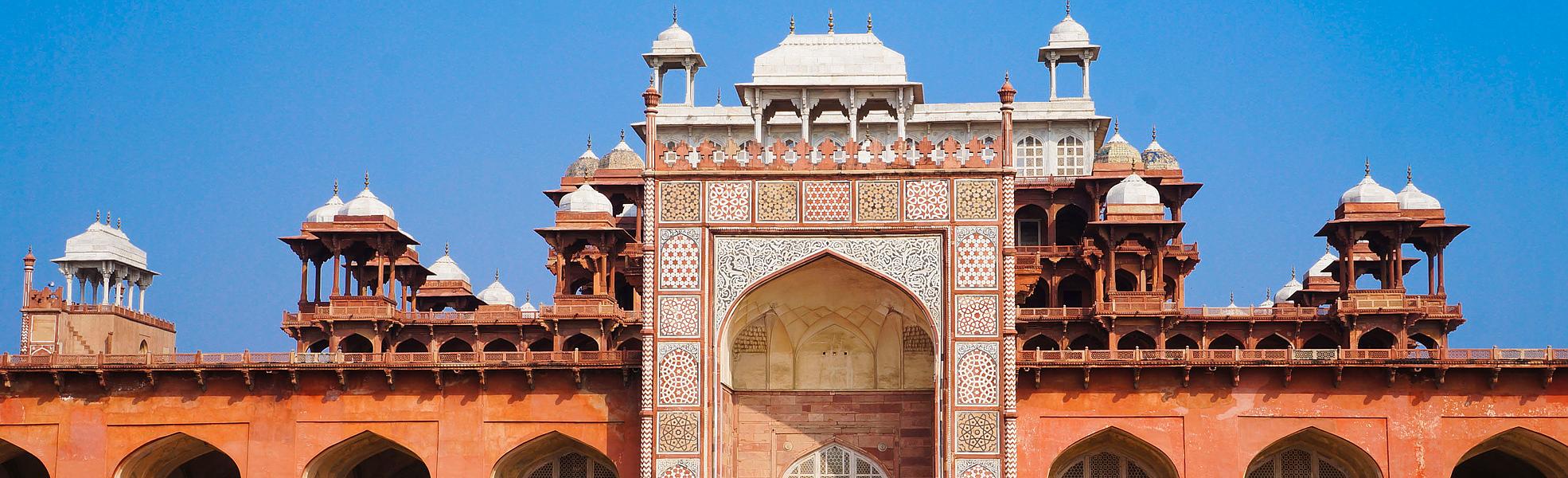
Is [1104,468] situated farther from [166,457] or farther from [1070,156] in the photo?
[166,457]

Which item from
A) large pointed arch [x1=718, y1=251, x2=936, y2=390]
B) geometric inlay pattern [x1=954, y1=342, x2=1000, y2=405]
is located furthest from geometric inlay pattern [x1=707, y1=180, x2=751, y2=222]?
geometric inlay pattern [x1=954, y1=342, x2=1000, y2=405]

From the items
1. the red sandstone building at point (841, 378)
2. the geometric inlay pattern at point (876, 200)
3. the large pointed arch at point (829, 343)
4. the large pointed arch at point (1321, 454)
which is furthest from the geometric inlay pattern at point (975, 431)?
the large pointed arch at point (1321, 454)

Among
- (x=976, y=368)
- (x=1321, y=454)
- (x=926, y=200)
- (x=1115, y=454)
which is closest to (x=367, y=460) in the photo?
(x=926, y=200)

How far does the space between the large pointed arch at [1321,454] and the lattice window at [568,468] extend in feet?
31.5

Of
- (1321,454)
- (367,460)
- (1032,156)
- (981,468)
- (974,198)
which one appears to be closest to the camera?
(981,468)

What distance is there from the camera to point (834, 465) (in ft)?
98.8

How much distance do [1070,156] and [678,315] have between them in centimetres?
1719

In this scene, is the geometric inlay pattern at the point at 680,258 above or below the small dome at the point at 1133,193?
below

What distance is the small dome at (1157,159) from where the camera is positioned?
41.2m

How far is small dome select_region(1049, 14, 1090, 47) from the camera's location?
4466 cm

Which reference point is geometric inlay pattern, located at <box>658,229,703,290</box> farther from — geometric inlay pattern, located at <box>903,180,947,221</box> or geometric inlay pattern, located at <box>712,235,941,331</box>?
geometric inlay pattern, located at <box>903,180,947,221</box>

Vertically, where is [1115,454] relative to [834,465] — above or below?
above

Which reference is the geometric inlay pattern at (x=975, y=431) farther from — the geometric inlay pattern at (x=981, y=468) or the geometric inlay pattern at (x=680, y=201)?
the geometric inlay pattern at (x=680, y=201)

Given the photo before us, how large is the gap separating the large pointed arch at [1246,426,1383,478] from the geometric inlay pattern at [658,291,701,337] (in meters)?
8.27
